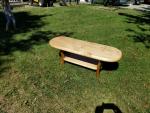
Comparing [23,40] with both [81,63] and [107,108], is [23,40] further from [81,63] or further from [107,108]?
[107,108]

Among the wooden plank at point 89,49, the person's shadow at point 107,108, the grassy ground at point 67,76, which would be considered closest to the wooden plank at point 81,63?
the grassy ground at point 67,76

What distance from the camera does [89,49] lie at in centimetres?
753

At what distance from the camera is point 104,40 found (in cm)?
1058

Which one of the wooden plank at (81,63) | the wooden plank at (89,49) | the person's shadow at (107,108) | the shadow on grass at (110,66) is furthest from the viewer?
the shadow on grass at (110,66)

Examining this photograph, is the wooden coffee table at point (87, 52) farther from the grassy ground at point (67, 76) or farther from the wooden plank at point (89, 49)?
the grassy ground at point (67, 76)

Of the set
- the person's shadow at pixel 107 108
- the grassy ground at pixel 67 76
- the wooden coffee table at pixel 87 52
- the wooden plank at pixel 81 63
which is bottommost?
the person's shadow at pixel 107 108

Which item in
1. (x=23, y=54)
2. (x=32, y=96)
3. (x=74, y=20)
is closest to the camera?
(x=32, y=96)

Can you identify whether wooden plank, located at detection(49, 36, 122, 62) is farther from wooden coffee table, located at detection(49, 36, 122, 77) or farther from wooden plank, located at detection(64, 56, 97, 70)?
wooden plank, located at detection(64, 56, 97, 70)

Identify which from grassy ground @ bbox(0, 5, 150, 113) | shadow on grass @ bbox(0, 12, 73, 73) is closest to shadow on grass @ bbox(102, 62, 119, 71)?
grassy ground @ bbox(0, 5, 150, 113)

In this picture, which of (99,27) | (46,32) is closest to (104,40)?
(99,27)

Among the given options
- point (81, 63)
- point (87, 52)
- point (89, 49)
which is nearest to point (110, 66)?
A: point (81, 63)

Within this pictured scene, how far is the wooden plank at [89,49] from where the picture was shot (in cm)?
701

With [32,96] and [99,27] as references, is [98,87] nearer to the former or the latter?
[32,96]

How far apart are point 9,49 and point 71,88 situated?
12.3ft
